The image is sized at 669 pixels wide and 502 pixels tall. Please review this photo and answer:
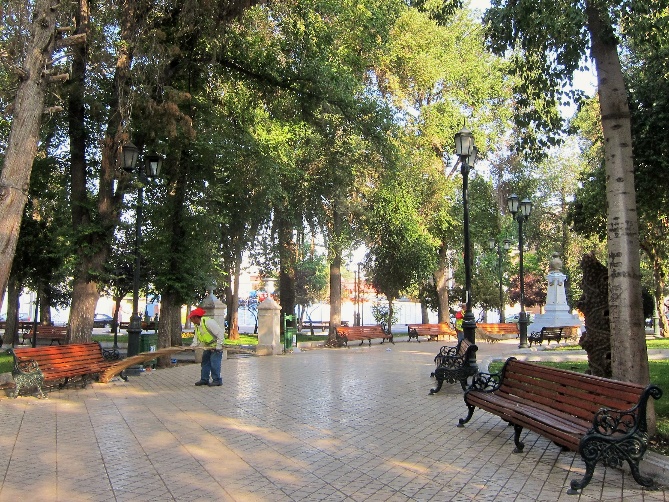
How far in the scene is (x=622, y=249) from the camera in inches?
270

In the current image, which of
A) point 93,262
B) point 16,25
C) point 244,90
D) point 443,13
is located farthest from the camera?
point 244,90

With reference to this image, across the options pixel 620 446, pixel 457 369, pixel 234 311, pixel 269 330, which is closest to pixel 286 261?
pixel 269 330

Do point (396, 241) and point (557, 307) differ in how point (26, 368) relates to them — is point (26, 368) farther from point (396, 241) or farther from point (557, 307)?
point (557, 307)

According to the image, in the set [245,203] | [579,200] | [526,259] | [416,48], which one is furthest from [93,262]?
[526,259]

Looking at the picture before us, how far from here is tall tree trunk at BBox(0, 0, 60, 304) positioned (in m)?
9.89

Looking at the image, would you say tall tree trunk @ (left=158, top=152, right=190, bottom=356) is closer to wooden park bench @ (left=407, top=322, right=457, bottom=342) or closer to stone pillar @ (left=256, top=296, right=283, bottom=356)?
stone pillar @ (left=256, top=296, right=283, bottom=356)

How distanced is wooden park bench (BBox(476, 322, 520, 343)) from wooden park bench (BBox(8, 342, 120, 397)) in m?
22.4

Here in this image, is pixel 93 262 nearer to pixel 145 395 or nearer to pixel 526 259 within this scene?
pixel 145 395

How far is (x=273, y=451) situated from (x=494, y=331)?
27.7 m

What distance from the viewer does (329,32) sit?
1809cm

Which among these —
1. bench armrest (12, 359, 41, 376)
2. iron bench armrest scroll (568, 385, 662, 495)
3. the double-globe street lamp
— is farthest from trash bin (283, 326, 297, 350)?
iron bench armrest scroll (568, 385, 662, 495)

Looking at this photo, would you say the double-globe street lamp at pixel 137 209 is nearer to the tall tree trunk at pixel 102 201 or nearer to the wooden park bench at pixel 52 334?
the tall tree trunk at pixel 102 201

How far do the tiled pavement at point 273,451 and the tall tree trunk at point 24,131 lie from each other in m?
2.68

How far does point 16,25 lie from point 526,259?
4742 cm
